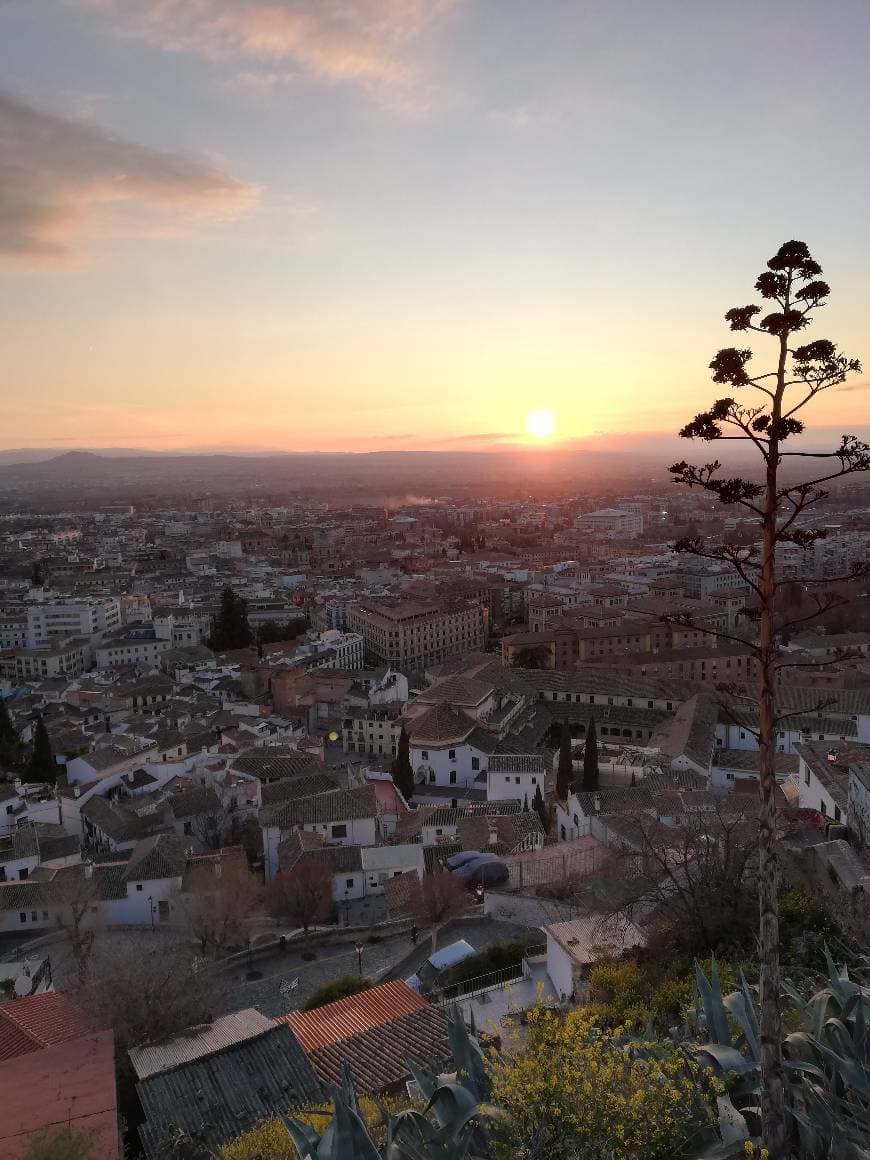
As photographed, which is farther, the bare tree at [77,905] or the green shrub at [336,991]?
the bare tree at [77,905]

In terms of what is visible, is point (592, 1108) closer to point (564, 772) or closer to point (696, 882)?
point (696, 882)

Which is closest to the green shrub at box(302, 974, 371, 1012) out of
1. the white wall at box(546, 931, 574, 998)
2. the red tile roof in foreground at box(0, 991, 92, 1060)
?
the white wall at box(546, 931, 574, 998)

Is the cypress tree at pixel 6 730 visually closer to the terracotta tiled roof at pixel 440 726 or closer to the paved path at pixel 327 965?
the terracotta tiled roof at pixel 440 726

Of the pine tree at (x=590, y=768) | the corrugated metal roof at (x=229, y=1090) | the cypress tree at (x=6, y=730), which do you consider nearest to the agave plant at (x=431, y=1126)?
the corrugated metal roof at (x=229, y=1090)

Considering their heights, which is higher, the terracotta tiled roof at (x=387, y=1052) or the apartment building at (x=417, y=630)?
the terracotta tiled roof at (x=387, y=1052)

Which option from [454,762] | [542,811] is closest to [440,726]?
[454,762]

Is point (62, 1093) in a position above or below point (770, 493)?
below

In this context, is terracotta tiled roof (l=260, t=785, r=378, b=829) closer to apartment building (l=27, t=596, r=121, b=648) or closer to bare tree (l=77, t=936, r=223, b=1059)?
bare tree (l=77, t=936, r=223, b=1059)
